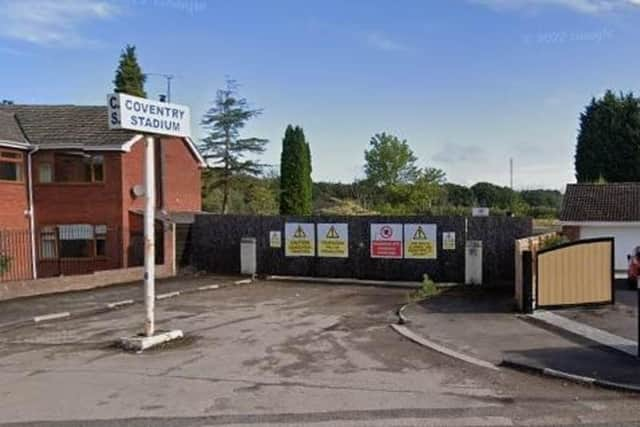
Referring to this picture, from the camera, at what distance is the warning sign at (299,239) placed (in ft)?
77.0

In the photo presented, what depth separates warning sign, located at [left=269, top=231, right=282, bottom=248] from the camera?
23.9 m

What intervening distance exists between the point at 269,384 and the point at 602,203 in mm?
26683

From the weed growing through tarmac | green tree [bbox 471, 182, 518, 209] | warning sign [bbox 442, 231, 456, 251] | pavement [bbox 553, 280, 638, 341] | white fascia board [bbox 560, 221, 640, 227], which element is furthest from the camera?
green tree [bbox 471, 182, 518, 209]

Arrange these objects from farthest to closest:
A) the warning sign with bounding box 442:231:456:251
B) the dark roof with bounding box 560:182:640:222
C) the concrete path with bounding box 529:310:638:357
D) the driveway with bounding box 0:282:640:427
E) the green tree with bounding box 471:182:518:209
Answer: the green tree with bounding box 471:182:518:209 < the dark roof with bounding box 560:182:640:222 < the warning sign with bounding box 442:231:456:251 < the concrete path with bounding box 529:310:638:357 < the driveway with bounding box 0:282:640:427

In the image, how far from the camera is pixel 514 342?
1068 centimetres

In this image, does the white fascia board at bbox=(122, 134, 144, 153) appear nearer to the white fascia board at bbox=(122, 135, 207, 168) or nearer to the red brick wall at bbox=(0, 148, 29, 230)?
the white fascia board at bbox=(122, 135, 207, 168)

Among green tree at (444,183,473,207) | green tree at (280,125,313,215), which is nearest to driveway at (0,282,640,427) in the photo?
green tree at (280,125,313,215)

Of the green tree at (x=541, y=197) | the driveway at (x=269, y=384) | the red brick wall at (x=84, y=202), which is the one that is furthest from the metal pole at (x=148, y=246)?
the green tree at (x=541, y=197)

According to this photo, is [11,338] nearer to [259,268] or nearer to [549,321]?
[549,321]

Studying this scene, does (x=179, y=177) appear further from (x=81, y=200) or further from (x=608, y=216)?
(x=608, y=216)

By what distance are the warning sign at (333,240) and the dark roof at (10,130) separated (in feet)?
39.3

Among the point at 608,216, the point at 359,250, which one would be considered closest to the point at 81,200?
the point at 359,250

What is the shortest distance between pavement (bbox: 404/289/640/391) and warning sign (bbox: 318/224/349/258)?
288 inches

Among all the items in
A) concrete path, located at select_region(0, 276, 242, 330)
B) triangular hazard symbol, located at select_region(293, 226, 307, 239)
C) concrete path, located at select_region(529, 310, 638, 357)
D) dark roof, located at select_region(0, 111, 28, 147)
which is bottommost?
concrete path, located at select_region(0, 276, 242, 330)
